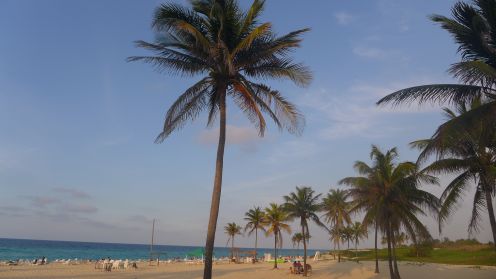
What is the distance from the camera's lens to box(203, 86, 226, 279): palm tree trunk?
11.4 meters

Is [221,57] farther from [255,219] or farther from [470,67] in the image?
[255,219]

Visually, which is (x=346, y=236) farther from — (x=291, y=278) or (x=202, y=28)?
(x=202, y=28)

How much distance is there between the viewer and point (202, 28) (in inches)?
515

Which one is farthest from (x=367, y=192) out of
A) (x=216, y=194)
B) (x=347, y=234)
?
(x=347, y=234)

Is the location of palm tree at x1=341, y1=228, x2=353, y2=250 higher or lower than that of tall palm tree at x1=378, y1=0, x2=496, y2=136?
lower

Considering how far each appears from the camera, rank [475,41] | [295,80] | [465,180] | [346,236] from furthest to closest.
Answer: [346,236] < [465,180] < [295,80] < [475,41]

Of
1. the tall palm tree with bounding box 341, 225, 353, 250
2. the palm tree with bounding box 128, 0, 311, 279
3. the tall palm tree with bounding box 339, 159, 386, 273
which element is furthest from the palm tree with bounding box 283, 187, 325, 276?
the tall palm tree with bounding box 341, 225, 353, 250

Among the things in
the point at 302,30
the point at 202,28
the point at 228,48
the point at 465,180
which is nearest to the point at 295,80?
the point at 302,30

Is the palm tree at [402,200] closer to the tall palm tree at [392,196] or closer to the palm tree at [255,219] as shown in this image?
the tall palm tree at [392,196]

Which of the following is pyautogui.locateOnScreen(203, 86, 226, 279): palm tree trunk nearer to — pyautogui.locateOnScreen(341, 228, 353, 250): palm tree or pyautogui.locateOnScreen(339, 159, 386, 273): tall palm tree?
pyautogui.locateOnScreen(339, 159, 386, 273): tall palm tree

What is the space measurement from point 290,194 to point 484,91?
1193 inches

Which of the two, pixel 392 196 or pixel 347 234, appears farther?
pixel 347 234

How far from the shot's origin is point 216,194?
12203mm

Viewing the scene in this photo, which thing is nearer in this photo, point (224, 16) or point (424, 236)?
point (224, 16)
